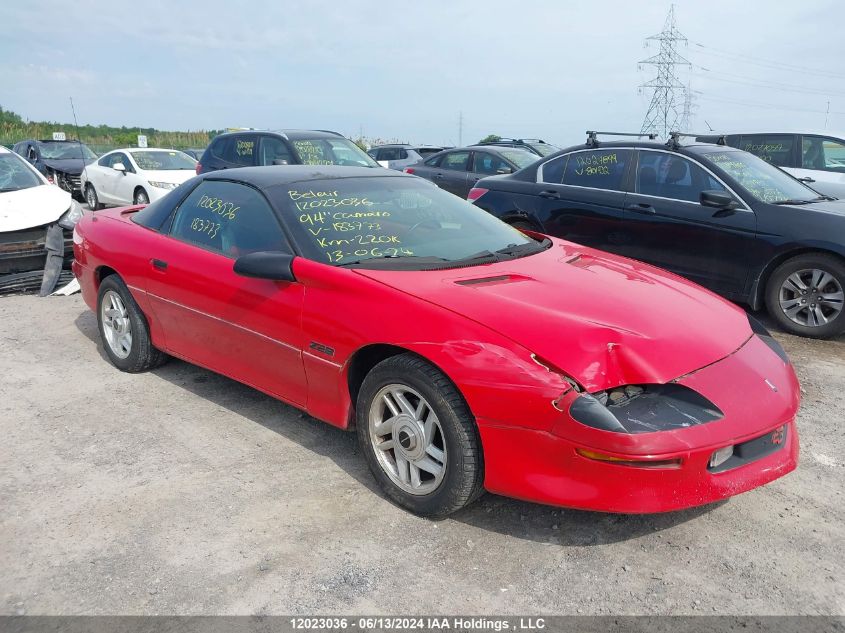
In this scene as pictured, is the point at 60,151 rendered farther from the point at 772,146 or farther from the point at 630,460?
the point at 630,460

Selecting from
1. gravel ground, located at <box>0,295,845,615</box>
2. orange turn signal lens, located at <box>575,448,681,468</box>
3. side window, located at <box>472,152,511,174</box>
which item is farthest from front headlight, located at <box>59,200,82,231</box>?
orange turn signal lens, located at <box>575,448,681,468</box>

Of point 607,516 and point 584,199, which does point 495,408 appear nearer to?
point 607,516

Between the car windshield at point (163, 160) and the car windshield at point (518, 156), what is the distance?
6021 mm

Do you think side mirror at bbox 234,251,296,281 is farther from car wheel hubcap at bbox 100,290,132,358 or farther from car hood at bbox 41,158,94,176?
car hood at bbox 41,158,94,176

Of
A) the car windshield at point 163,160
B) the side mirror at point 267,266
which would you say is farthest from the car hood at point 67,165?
the side mirror at point 267,266

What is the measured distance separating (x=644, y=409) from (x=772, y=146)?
8677mm

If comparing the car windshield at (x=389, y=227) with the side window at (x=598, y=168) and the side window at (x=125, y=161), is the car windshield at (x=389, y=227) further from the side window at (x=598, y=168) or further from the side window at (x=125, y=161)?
the side window at (x=125, y=161)

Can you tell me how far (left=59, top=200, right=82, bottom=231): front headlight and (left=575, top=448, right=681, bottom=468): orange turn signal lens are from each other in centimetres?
642

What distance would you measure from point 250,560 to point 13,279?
18.2ft

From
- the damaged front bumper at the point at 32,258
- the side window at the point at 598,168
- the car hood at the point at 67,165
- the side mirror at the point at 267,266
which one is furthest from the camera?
the car hood at the point at 67,165

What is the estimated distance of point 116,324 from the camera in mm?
4918

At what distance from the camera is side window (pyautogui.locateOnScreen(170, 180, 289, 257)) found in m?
3.85

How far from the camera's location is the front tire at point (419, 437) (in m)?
2.87

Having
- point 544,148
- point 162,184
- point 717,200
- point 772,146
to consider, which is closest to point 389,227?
point 717,200
